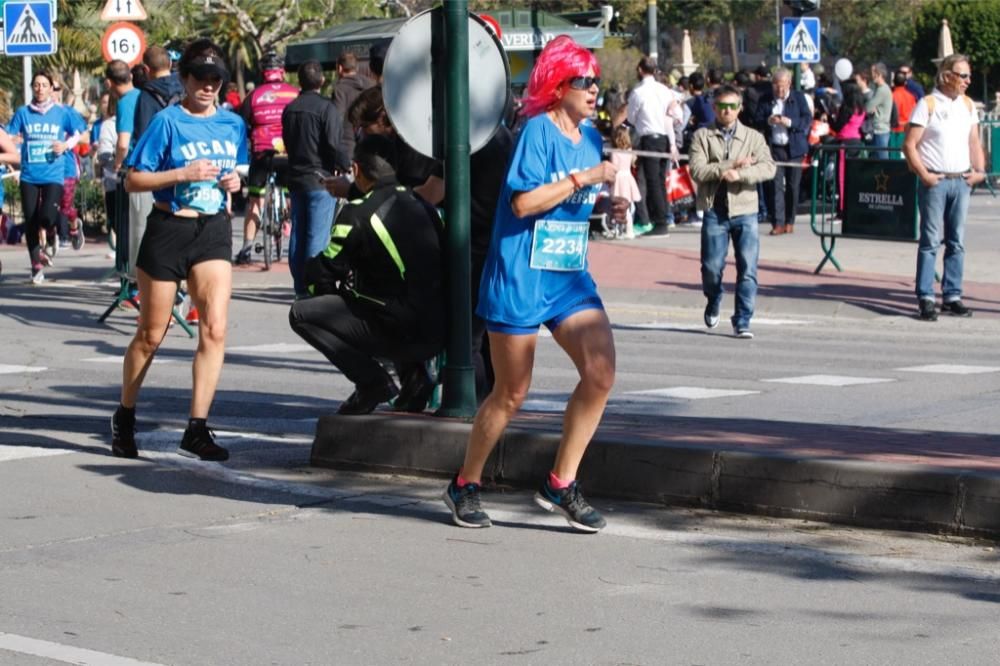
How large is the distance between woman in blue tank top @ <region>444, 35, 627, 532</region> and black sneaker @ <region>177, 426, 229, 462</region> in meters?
2.14

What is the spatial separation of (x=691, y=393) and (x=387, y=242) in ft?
11.1

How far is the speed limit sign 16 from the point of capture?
22062 millimetres

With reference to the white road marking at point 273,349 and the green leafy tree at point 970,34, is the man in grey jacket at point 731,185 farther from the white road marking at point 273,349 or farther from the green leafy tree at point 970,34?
the green leafy tree at point 970,34

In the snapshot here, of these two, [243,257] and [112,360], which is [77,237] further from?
[112,360]

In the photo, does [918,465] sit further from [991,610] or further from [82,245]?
[82,245]

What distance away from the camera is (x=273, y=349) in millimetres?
13484

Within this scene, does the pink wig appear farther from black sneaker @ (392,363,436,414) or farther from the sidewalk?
black sneaker @ (392,363,436,414)

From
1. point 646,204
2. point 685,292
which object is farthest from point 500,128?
point 646,204

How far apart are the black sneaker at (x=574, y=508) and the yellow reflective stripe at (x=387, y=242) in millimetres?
1748

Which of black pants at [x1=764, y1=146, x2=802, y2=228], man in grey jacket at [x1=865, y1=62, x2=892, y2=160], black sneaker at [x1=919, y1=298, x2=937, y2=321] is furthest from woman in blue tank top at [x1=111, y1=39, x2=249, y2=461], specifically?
man in grey jacket at [x1=865, y1=62, x2=892, y2=160]

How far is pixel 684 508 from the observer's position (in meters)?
7.48

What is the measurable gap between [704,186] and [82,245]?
1145 cm

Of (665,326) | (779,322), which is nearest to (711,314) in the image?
(665,326)

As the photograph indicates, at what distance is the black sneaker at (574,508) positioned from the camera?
705 cm
